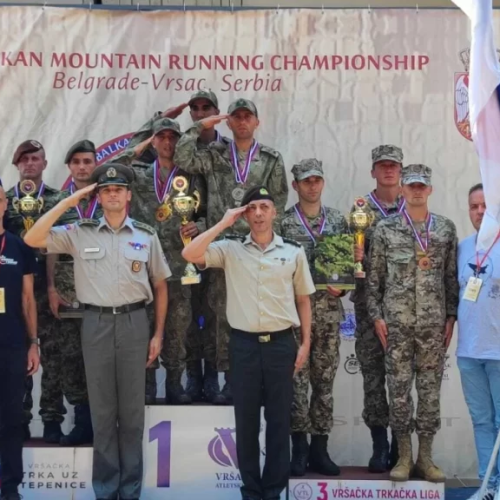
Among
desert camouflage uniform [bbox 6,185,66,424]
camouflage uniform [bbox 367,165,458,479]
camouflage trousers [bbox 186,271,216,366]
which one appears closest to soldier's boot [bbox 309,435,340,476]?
camouflage uniform [bbox 367,165,458,479]

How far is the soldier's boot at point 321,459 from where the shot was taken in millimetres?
4809

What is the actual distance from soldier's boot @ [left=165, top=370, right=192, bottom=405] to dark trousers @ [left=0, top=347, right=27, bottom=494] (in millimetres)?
889

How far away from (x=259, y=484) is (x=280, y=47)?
306 cm

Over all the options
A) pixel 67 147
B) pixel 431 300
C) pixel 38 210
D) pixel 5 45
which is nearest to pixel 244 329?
pixel 431 300

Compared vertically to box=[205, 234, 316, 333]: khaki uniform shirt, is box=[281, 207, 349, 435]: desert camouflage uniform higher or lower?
lower

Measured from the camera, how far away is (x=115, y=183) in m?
4.36

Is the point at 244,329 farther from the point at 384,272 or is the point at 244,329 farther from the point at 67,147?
the point at 67,147

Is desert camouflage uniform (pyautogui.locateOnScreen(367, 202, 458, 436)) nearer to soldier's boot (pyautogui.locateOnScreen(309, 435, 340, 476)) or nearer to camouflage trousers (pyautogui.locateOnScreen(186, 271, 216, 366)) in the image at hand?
soldier's boot (pyautogui.locateOnScreen(309, 435, 340, 476))

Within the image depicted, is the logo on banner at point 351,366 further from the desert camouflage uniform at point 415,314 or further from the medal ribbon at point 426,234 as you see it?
the medal ribbon at point 426,234

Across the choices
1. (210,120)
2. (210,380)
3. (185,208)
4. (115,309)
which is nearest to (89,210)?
(185,208)

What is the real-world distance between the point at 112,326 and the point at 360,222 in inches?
58.9

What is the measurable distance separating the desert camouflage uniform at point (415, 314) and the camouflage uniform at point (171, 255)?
1.07 m

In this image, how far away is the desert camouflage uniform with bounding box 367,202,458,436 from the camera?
184 inches

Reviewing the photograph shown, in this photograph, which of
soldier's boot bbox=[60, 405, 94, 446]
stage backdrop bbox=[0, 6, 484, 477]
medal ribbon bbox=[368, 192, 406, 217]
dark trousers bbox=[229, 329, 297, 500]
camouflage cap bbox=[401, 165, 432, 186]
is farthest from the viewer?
stage backdrop bbox=[0, 6, 484, 477]
